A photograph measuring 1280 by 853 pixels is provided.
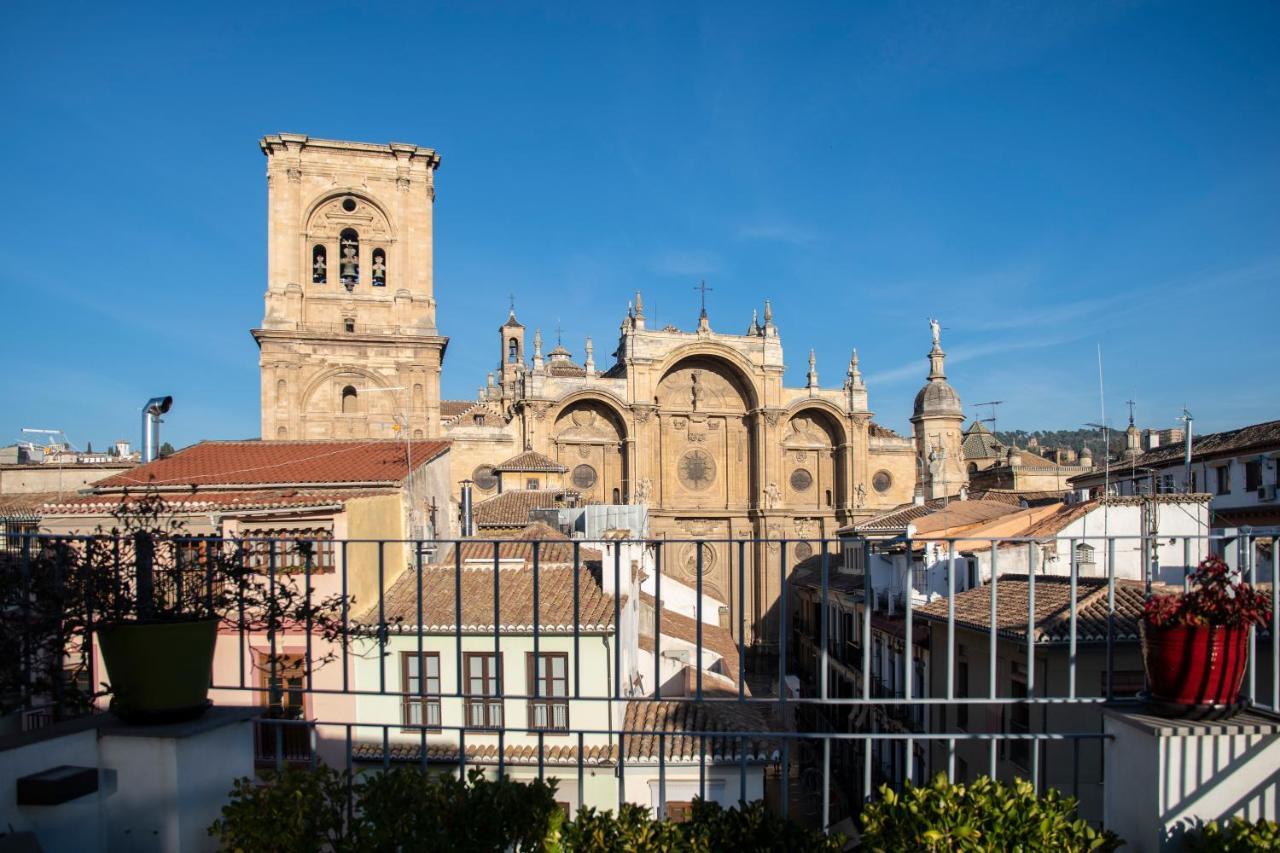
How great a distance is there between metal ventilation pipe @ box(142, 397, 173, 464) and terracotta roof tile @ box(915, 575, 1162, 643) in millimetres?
12667

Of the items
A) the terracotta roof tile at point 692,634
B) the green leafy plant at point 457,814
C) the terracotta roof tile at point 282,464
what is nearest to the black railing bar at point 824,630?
the green leafy plant at point 457,814

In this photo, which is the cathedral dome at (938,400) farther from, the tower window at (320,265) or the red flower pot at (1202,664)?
the red flower pot at (1202,664)

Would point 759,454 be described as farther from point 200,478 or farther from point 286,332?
point 200,478

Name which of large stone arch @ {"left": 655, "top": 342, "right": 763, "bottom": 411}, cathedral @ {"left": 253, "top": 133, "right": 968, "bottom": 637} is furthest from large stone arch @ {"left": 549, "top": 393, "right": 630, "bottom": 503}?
large stone arch @ {"left": 655, "top": 342, "right": 763, "bottom": 411}

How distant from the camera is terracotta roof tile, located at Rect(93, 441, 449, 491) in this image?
16297 millimetres

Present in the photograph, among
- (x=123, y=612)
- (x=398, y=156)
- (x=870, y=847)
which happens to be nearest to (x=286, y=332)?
(x=398, y=156)

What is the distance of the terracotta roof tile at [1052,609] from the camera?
10.8 m

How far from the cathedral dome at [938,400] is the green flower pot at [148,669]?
4455 centimetres

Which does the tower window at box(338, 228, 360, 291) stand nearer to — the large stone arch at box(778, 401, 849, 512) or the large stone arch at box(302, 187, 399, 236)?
the large stone arch at box(302, 187, 399, 236)

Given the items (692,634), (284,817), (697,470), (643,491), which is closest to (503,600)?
(692,634)

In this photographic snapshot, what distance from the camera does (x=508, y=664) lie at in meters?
12.4

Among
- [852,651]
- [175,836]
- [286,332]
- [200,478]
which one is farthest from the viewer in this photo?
[286,332]

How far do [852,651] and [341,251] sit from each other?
23992mm

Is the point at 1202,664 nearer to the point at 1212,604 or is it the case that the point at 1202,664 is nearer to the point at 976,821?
the point at 1212,604
